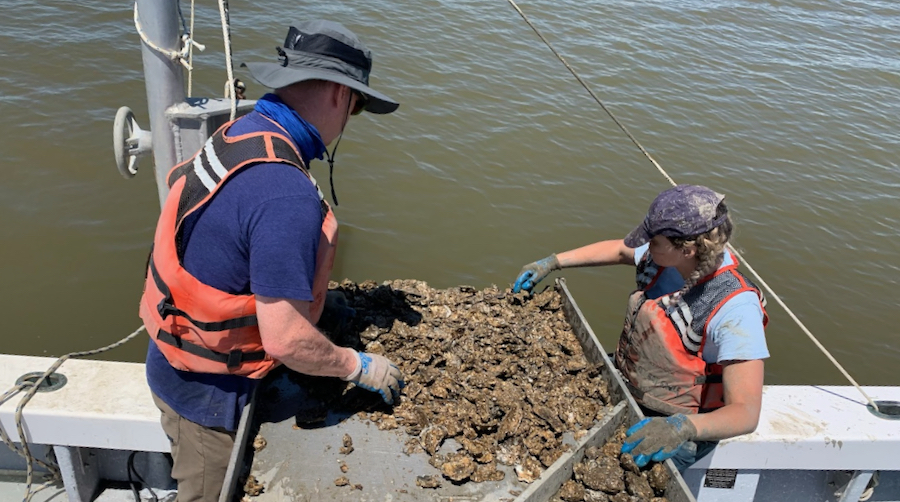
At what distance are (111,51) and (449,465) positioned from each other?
26.1ft

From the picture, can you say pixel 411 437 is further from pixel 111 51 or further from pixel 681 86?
pixel 681 86

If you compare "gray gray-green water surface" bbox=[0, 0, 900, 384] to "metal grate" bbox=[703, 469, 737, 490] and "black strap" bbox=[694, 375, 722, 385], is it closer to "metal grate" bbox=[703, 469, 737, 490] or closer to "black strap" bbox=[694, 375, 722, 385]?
"metal grate" bbox=[703, 469, 737, 490]

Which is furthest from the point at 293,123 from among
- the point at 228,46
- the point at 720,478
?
the point at 720,478

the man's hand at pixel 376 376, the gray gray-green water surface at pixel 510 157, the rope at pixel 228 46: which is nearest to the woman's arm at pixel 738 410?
the man's hand at pixel 376 376

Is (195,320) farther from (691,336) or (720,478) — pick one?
(720,478)

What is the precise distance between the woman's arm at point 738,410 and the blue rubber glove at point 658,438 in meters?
0.05

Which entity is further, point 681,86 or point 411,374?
point 681,86

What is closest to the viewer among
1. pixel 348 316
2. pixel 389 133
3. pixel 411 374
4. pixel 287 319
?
pixel 287 319

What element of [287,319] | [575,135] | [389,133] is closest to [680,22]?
[575,135]

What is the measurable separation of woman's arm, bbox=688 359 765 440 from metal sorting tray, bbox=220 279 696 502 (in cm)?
22

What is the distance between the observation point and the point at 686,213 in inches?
103

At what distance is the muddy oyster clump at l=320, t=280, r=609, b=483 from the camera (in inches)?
102

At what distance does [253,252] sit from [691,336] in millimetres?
1818

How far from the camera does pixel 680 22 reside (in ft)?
38.8
